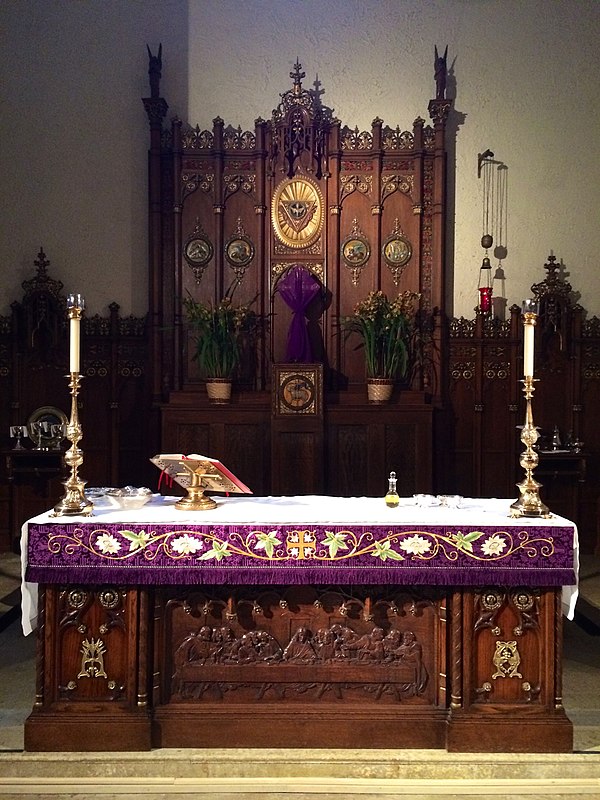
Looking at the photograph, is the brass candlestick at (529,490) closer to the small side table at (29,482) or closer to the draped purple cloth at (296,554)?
the draped purple cloth at (296,554)

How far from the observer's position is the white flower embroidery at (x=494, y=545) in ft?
11.3

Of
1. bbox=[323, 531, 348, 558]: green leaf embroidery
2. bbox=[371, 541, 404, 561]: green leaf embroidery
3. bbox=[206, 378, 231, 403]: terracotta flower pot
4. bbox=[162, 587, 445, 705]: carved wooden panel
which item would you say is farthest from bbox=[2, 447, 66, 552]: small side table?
bbox=[371, 541, 404, 561]: green leaf embroidery

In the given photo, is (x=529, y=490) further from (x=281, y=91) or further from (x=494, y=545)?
(x=281, y=91)

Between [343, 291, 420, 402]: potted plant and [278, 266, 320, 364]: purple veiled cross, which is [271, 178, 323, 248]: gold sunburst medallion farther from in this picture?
[343, 291, 420, 402]: potted plant

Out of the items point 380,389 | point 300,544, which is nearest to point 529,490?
point 300,544

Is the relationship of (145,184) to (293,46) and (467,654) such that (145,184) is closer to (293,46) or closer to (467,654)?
(293,46)

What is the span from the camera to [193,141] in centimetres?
807

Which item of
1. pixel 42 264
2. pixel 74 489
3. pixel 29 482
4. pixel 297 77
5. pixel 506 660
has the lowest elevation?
pixel 506 660

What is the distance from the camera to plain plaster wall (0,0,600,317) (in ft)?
27.0

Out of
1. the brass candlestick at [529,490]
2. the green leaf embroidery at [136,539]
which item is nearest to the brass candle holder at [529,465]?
the brass candlestick at [529,490]

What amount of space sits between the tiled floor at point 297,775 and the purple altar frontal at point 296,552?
0.80 metres

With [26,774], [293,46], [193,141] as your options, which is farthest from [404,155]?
[26,774]

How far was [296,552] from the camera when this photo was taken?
3.46 metres

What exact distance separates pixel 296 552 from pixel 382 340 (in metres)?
4.65
